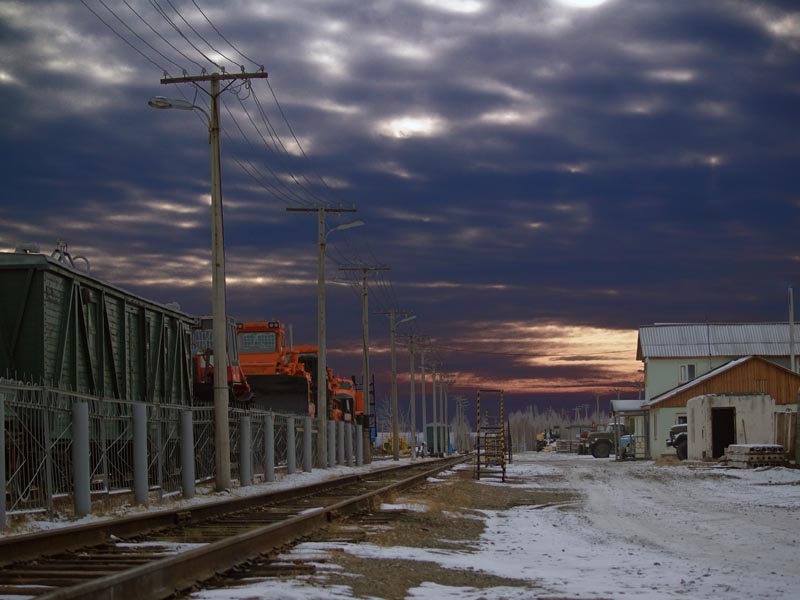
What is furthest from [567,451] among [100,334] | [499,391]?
[100,334]

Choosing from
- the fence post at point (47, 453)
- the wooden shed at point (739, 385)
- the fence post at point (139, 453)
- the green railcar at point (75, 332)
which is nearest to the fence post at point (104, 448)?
the fence post at point (139, 453)

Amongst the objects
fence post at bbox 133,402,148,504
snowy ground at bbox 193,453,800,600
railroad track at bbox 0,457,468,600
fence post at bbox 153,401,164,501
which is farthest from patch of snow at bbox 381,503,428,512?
fence post at bbox 153,401,164,501

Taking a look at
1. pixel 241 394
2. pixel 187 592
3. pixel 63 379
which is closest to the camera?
pixel 187 592

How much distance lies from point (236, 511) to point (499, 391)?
20.5 metres

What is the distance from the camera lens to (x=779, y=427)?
43.1 metres

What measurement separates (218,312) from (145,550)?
14.9 meters

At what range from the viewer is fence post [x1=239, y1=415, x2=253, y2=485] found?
90.3 feet

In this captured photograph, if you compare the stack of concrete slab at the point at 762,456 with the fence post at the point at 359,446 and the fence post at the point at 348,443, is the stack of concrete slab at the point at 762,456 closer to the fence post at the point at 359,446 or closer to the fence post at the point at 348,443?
the fence post at the point at 348,443

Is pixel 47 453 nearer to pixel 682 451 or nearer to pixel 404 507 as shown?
pixel 404 507

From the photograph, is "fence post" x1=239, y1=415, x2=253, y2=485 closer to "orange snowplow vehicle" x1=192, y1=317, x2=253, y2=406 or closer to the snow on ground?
the snow on ground

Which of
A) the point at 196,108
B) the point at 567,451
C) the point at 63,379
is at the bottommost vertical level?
the point at 567,451

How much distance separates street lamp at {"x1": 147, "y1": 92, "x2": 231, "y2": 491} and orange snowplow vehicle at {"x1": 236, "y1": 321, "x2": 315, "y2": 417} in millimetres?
14095

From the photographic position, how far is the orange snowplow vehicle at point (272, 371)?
1586 inches

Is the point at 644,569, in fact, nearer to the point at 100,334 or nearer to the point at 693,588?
the point at 693,588
